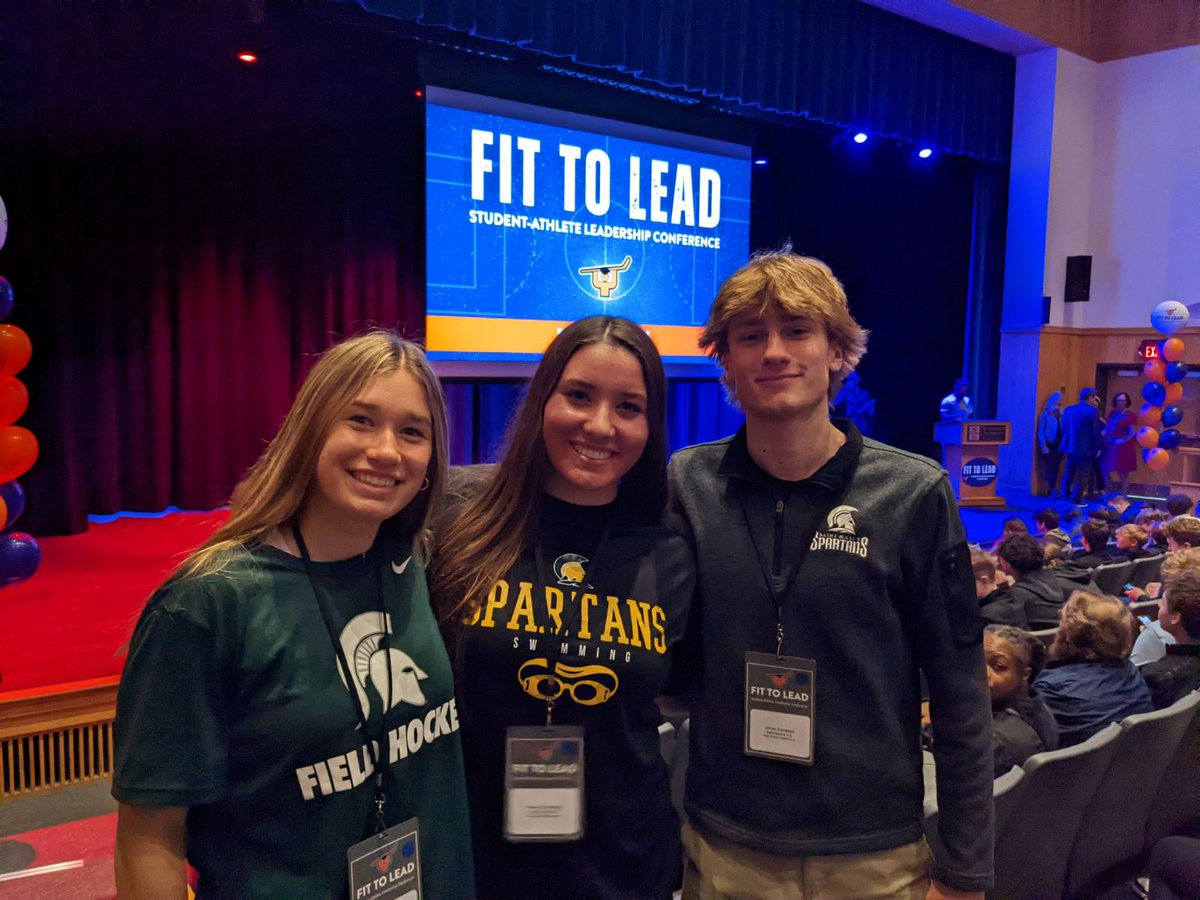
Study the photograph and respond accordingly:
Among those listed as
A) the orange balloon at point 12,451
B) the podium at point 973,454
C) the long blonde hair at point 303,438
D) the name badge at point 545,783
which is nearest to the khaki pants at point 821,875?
the name badge at point 545,783

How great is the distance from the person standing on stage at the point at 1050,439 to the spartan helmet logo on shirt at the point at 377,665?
1159cm

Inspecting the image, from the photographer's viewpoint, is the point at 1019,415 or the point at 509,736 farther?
the point at 1019,415

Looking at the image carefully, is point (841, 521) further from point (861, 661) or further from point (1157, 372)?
point (1157, 372)

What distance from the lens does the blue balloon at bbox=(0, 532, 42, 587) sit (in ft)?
10.3

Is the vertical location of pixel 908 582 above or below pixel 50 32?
below

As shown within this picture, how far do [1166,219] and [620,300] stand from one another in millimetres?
8135

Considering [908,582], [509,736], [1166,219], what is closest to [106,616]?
[509,736]

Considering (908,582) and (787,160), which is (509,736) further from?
(787,160)

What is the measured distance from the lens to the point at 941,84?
9.82 metres

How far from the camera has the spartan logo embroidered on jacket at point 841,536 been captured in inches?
56.6

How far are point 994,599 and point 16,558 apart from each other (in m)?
3.92

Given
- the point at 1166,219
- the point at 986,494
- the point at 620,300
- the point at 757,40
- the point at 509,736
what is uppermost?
the point at 757,40

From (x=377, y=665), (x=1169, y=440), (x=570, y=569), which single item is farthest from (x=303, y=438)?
(x=1169, y=440)

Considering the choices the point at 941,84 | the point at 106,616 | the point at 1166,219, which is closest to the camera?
the point at 106,616
